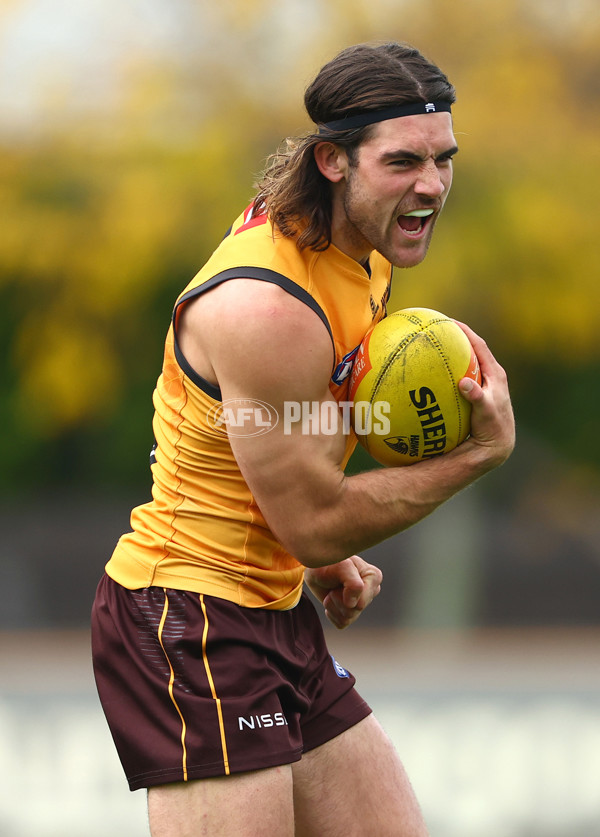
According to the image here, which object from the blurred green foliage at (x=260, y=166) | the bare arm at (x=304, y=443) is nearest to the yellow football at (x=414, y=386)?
the bare arm at (x=304, y=443)

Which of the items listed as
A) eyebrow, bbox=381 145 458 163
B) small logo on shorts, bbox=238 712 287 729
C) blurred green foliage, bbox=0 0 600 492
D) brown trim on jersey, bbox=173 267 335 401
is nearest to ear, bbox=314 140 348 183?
eyebrow, bbox=381 145 458 163

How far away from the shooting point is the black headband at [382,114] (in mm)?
3596

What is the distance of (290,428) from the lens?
335cm

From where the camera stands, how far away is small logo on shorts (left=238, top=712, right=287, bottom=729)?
3.41 m

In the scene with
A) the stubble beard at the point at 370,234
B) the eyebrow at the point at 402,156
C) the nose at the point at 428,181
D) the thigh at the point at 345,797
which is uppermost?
the eyebrow at the point at 402,156

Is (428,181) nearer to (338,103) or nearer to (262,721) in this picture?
(338,103)

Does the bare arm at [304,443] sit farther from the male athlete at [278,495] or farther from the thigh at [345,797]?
the thigh at [345,797]

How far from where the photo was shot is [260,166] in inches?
388

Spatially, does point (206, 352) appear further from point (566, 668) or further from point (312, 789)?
point (566, 668)

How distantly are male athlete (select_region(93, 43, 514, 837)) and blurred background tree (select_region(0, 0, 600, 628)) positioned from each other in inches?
239

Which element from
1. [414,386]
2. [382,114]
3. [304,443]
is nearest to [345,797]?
[304,443]

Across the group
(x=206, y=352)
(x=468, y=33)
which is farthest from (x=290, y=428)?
(x=468, y=33)

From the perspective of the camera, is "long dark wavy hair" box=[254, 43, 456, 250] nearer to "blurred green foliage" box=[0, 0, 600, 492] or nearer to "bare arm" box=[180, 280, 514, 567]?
"bare arm" box=[180, 280, 514, 567]

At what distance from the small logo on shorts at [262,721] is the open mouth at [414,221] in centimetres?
157
